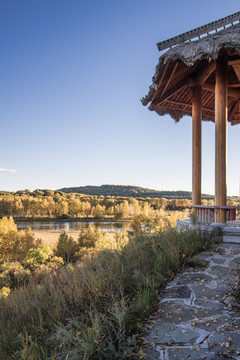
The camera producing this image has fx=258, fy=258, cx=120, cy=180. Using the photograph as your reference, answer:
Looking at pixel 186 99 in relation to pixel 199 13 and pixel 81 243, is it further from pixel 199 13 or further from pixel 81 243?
pixel 81 243

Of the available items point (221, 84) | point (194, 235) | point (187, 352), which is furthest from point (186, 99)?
point (187, 352)

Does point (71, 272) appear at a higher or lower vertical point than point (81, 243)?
higher

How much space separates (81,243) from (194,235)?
27.9 meters

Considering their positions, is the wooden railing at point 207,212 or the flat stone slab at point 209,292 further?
the wooden railing at point 207,212

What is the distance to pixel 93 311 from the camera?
96.6 inches

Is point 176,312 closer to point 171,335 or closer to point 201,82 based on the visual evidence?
point 171,335

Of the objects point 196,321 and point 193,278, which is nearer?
point 196,321

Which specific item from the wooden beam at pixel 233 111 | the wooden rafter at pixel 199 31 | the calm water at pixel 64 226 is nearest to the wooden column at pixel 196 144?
the wooden rafter at pixel 199 31

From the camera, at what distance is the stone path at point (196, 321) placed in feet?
6.15

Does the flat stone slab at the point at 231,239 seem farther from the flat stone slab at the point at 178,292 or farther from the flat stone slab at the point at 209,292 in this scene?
the flat stone slab at the point at 178,292

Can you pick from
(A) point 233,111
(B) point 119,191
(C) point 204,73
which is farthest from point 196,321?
(B) point 119,191

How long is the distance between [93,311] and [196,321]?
3.10 feet

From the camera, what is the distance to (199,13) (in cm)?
725

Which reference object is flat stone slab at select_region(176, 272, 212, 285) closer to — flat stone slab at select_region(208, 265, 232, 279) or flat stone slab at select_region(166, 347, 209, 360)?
flat stone slab at select_region(208, 265, 232, 279)
